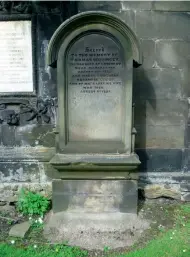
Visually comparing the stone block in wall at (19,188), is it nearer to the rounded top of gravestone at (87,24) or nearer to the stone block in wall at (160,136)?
the stone block in wall at (160,136)

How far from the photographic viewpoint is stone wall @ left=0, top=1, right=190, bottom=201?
4.15 m

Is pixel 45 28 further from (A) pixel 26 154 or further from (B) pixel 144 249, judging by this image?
(B) pixel 144 249

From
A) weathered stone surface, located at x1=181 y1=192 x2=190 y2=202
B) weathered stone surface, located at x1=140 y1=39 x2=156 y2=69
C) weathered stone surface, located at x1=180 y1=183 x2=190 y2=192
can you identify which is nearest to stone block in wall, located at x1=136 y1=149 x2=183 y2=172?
weathered stone surface, located at x1=180 y1=183 x2=190 y2=192

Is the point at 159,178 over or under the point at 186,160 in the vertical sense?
under

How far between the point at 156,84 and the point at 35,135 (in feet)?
6.30

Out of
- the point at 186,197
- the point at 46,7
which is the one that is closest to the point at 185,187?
the point at 186,197

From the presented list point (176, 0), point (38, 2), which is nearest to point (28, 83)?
point (38, 2)

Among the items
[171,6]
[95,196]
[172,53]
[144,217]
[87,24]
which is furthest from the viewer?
[172,53]

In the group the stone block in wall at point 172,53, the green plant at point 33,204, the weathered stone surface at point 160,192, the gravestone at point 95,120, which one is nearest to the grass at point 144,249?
the gravestone at point 95,120

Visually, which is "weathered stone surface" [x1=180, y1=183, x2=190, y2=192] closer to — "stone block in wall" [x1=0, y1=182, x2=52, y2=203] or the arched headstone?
the arched headstone

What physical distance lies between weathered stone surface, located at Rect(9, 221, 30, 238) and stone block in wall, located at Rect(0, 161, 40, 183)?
0.85 meters

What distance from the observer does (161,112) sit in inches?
173

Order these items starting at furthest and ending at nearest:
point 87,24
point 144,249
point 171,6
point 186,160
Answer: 1. point 186,160
2. point 171,6
3. point 87,24
4. point 144,249

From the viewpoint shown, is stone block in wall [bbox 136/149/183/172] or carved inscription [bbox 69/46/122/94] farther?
stone block in wall [bbox 136/149/183/172]
